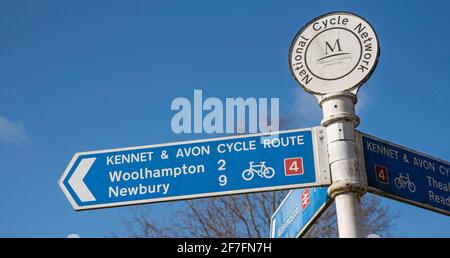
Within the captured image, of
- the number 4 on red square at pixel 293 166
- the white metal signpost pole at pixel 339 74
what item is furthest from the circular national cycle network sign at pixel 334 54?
the number 4 on red square at pixel 293 166

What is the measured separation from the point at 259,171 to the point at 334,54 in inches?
39.6

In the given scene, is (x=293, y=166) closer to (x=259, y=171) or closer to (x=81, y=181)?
(x=259, y=171)

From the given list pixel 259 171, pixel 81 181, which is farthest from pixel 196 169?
pixel 81 181

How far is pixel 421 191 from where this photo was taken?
16.8 feet

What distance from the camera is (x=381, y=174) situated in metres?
4.96

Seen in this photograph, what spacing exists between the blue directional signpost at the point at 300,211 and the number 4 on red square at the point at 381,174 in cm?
36

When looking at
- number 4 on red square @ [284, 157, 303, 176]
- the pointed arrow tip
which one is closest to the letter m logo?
number 4 on red square @ [284, 157, 303, 176]

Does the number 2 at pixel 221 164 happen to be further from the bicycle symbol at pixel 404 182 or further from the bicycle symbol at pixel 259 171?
the bicycle symbol at pixel 404 182

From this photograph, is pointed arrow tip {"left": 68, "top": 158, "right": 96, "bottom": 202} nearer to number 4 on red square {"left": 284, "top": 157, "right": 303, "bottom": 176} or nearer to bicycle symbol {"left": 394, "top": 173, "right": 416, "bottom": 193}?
number 4 on red square {"left": 284, "top": 157, "right": 303, "bottom": 176}

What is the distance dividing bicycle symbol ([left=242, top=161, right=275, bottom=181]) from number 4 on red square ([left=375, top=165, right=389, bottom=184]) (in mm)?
702

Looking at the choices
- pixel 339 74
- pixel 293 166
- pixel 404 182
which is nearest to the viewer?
pixel 293 166

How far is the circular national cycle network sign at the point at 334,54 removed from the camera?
5.12 meters

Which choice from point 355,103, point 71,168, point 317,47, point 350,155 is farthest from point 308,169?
point 71,168
